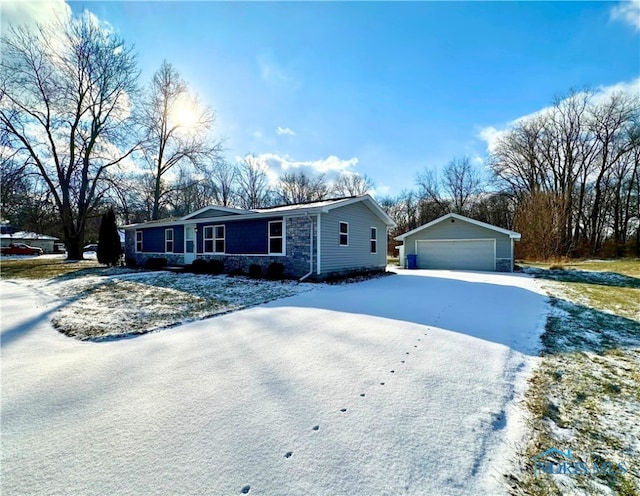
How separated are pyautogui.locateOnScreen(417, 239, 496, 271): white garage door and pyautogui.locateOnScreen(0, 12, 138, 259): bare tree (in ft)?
75.2

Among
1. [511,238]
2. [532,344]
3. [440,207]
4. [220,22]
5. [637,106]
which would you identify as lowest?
[532,344]

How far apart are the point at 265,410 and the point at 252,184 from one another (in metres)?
34.8

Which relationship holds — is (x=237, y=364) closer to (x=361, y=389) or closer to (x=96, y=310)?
(x=361, y=389)

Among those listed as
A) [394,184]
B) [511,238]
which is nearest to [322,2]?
[511,238]

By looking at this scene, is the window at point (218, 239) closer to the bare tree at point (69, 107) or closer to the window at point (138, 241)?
the window at point (138, 241)

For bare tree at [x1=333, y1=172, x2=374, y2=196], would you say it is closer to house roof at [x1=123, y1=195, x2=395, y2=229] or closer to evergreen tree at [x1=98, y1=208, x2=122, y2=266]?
house roof at [x1=123, y1=195, x2=395, y2=229]

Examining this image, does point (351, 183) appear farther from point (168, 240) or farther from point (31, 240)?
point (31, 240)

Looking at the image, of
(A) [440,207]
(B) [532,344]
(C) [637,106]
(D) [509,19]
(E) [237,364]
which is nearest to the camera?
(E) [237,364]

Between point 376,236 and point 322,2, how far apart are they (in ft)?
30.9

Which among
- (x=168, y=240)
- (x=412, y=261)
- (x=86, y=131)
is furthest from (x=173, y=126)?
(x=412, y=261)

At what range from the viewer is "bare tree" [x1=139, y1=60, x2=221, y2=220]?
80.1 feet

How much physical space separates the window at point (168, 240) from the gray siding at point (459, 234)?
1367 centimetres

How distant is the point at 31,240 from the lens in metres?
42.2

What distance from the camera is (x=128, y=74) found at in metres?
21.4
